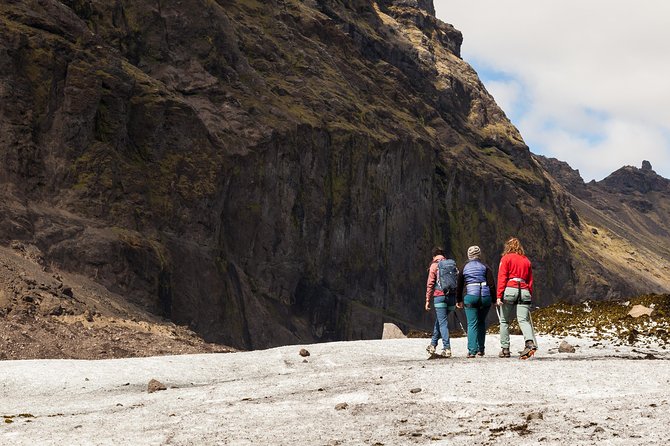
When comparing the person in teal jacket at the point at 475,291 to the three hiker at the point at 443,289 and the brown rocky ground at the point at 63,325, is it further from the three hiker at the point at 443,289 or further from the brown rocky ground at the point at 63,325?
the brown rocky ground at the point at 63,325

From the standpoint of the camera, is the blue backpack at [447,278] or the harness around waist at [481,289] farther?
the blue backpack at [447,278]

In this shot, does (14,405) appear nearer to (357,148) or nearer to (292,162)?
(292,162)

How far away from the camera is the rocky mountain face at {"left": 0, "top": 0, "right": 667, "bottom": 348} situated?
5812 cm

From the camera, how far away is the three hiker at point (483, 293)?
1841 centimetres

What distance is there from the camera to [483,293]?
62.6ft

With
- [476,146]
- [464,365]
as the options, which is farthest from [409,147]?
[464,365]

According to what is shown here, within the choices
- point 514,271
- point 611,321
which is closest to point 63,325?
point 514,271

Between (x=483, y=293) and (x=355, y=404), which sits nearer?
(x=355, y=404)

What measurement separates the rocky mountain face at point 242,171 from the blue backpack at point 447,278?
34.8m

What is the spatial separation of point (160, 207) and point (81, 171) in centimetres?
971

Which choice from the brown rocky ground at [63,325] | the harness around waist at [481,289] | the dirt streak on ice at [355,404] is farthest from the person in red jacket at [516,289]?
the brown rocky ground at [63,325]

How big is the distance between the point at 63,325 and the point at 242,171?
164 ft

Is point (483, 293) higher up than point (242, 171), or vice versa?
point (242, 171)

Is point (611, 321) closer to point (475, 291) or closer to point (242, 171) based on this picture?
point (475, 291)
